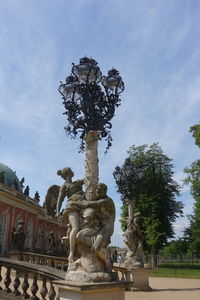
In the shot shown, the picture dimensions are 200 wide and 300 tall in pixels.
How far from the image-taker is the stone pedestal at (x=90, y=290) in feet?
14.6

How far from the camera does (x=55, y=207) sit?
644 centimetres

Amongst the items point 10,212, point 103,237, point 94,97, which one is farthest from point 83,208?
point 10,212

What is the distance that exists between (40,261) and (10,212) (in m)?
20.3

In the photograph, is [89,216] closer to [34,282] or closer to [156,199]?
[34,282]

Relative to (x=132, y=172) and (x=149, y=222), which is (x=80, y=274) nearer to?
(x=132, y=172)

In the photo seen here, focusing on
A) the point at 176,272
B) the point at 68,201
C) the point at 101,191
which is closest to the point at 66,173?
the point at 68,201

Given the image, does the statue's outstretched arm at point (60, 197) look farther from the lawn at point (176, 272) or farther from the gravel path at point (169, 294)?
the lawn at point (176, 272)

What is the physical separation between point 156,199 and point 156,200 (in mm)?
132

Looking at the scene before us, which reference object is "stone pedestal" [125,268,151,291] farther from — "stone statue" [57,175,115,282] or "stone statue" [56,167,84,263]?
"stone statue" [57,175,115,282]

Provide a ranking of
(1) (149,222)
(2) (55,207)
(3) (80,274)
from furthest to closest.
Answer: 1. (1) (149,222)
2. (2) (55,207)
3. (3) (80,274)

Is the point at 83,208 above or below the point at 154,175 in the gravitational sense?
below

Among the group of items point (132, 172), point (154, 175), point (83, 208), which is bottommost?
point (83, 208)

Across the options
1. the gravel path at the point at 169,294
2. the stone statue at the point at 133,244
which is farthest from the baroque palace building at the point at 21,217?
the gravel path at the point at 169,294

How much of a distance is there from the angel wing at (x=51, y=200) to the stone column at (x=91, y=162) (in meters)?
0.82
